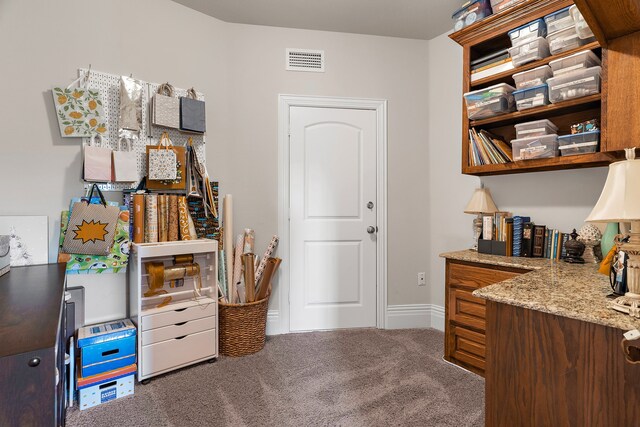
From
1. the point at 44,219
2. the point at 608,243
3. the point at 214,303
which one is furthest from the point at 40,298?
the point at 608,243

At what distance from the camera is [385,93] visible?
3.08 m

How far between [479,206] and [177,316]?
222cm

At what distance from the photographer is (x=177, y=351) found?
2.22 metres

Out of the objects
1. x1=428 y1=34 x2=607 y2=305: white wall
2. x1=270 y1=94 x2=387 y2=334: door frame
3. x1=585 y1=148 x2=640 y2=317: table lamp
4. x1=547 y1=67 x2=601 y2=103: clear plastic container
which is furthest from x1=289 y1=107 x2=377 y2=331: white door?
x1=585 y1=148 x2=640 y2=317: table lamp

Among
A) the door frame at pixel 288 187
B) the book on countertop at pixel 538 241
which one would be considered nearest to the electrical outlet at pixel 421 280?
the door frame at pixel 288 187

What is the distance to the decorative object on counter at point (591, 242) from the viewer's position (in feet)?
6.48

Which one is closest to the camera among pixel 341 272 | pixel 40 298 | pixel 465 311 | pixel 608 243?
pixel 40 298

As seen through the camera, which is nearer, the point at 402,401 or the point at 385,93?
the point at 402,401

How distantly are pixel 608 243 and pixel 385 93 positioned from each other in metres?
1.98

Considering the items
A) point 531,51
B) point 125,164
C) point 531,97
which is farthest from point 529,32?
point 125,164

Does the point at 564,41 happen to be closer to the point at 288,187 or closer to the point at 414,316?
the point at 288,187

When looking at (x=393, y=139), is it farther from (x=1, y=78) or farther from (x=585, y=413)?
(x=1, y=78)

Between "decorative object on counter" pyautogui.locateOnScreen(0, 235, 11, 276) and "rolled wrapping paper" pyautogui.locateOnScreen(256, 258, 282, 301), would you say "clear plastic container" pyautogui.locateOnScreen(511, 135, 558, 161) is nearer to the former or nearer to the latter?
"rolled wrapping paper" pyautogui.locateOnScreen(256, 258, 282, 301)

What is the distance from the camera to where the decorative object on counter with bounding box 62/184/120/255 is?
2.05m
